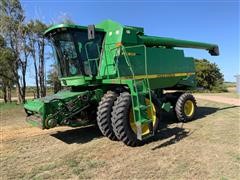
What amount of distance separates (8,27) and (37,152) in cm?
1511

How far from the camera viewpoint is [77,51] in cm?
805

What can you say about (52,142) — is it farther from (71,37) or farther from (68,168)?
(71,37)

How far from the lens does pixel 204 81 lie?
104 feet

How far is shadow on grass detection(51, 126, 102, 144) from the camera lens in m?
7.86

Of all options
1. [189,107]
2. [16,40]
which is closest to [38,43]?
[16,40]

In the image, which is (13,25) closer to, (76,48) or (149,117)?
(76,48)

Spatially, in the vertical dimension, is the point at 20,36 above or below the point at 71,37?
above

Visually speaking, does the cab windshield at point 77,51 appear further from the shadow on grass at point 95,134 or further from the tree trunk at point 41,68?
the tree trunk at point 41,68

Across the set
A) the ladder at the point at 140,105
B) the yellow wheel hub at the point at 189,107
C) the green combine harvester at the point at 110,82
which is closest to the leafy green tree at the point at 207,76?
the yellow wheel hub at the point at 189,107

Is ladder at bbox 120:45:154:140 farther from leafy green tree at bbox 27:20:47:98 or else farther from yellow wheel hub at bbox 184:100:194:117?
leafy green tree at bbox 27:20:47:98

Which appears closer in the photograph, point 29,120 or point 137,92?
point 137,92

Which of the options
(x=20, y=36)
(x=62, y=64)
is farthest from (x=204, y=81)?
(x=62, y=64)

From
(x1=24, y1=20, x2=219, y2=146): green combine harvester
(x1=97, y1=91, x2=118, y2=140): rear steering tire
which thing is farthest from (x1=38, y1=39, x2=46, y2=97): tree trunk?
(x1=97, y1=91, x2=118, y2=140): rear steering tire

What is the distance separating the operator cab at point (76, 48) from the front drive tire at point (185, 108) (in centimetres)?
344
